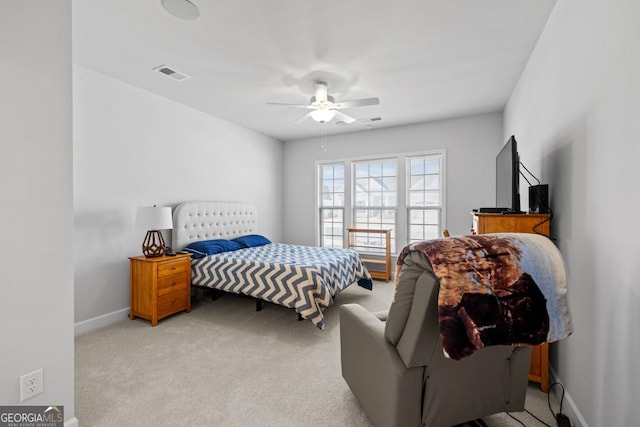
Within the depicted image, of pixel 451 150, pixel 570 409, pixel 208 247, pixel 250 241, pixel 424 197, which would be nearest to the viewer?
pixel 570 409

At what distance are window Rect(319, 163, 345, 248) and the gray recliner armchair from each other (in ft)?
14.3

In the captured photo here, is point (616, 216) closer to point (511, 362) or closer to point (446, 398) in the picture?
point (511, 362)

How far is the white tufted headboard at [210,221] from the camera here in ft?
12.9

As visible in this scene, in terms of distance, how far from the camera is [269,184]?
591 centimetres

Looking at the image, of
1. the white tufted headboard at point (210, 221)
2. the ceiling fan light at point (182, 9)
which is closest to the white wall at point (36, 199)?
the ceiling fan light at point (182, 9)

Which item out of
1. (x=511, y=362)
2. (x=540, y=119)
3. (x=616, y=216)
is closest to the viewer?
(x=616, y=216)

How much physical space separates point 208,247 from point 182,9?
2682 millimetres

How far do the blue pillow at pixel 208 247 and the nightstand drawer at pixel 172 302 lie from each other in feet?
1.77

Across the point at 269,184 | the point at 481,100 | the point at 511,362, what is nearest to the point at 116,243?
the point at 269,184

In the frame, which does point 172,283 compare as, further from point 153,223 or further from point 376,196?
point 376,196

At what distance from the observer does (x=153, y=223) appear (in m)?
3.26

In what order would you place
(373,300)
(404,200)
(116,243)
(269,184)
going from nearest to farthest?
(116,243), (373,300), (404,200), (269,184)

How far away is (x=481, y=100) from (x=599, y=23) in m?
2.69

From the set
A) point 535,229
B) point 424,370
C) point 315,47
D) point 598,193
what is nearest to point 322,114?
point 315,47
